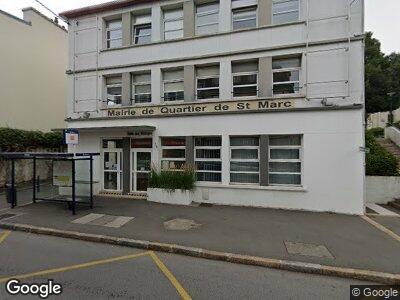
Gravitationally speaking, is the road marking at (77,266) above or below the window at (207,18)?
below

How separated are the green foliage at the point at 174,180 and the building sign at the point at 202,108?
2738 millimetres

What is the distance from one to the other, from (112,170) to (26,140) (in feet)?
21.3

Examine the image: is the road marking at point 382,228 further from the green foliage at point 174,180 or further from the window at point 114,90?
the window at point 114,90

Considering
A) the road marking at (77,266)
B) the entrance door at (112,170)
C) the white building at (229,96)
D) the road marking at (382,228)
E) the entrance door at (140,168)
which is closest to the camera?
the road marking at (77,266)

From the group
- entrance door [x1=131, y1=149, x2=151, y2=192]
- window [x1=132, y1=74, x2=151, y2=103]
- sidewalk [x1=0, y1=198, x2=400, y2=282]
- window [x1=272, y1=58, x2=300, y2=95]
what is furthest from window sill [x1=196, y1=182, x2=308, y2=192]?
window [x1=132, y1=74, x2=151, y2=103]

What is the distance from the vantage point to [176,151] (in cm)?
1274

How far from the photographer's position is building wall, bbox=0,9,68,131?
1731cm

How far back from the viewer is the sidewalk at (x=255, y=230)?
6121mm

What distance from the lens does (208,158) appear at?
1224cm

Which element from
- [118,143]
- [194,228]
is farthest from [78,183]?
[194,228]

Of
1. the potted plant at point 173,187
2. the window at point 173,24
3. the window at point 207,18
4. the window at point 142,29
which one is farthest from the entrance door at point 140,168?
the window at point 207,18

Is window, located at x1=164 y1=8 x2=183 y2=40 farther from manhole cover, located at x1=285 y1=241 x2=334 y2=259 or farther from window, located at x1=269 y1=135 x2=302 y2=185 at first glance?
manhole cover, located at x1=285 y1=241 x2=334 y2=259

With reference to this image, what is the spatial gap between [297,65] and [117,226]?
9.48 metres

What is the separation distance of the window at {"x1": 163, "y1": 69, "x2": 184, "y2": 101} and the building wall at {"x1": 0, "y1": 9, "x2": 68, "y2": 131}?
1150cm
